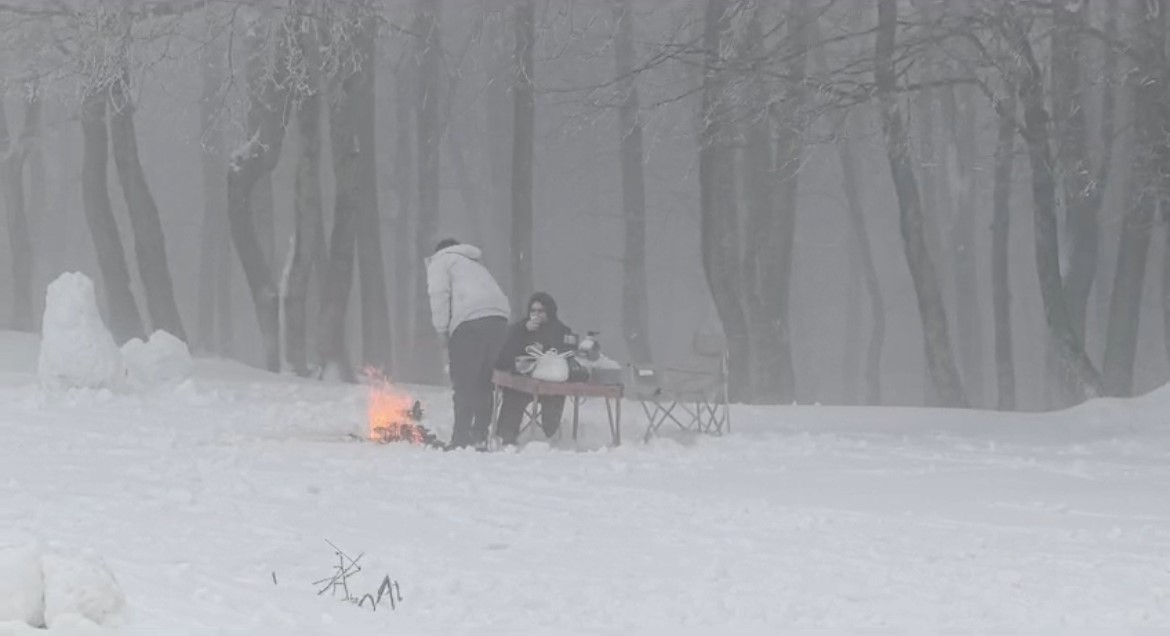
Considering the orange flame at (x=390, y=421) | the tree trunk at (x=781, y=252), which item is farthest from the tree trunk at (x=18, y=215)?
the orange flame at (x=390, y=421)

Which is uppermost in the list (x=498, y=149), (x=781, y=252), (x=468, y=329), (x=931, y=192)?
(x=498, y=149)

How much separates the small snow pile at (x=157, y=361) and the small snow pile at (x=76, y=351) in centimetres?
84

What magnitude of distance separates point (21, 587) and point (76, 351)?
1224 centimetres

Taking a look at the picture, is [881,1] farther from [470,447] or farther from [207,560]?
[207,560]

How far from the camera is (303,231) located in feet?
78.6

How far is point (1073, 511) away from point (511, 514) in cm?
348

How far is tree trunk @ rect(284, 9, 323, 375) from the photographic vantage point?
77.2ft

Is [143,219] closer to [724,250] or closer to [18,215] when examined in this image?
[724,250]

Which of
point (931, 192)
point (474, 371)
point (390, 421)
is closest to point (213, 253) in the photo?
point (931, 192)

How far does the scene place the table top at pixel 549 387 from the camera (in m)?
14.8

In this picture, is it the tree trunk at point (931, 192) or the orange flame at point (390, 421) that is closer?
the orange flame at point (390, 421)

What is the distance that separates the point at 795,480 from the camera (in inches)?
499

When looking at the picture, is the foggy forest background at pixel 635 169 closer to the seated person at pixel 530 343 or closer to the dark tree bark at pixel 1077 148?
the dark tree bark at pixel 1077 148

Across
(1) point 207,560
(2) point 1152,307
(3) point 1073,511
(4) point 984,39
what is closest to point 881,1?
(4) point 984,39
